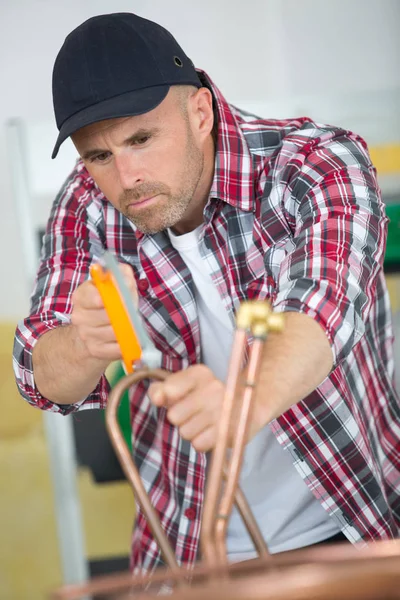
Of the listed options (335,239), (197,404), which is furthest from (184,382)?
(335,239)

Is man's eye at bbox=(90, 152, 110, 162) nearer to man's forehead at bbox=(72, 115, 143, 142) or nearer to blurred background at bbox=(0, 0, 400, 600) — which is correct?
man's forehead at bbox=(72, 115, 143, 142)

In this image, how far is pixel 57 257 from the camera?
4.49 feet

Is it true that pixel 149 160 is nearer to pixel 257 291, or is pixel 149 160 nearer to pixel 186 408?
pixel 257 291

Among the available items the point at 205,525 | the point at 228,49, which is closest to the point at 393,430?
the point at 205,525

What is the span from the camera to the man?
1112 millimetres

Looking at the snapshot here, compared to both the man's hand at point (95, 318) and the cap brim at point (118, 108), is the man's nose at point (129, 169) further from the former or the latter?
the man's hand at point (95, 318)

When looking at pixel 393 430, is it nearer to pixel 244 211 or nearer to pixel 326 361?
pixel 244 211

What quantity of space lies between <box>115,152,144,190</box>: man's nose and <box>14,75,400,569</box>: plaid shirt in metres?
0.17

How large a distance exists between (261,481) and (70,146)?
1.17 m

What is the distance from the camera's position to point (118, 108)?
3.60 ft

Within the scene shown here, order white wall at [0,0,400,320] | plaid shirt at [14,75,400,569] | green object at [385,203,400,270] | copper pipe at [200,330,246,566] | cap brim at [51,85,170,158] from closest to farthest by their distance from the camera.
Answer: copper pipe at [200,330,246,566] → cap brim at [51,85,170,158] → plaid shirt at [14,75,400,569] → green object at [385,203,400,270] → white wall at [0,0,400,320]

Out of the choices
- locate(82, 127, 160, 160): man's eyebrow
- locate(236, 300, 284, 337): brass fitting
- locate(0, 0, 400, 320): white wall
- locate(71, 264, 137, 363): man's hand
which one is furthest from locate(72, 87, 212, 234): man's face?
locate(0, 0, 400, 320): white wall

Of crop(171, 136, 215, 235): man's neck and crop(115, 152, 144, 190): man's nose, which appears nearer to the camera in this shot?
crop(115, 152, 144, 190): man's nose

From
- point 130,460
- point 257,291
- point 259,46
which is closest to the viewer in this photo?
point 130,460
